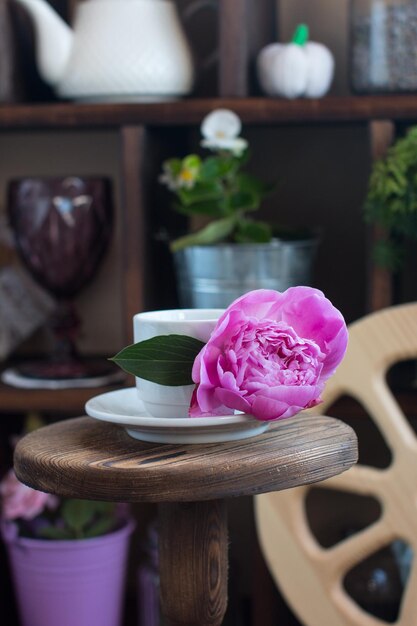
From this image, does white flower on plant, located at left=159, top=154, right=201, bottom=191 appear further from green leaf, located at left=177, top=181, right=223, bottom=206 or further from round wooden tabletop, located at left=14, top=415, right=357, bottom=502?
round wooden tabletop, located at left=14, top=415, right=357, bottom=502

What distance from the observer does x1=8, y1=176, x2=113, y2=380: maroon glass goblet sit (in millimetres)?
1369

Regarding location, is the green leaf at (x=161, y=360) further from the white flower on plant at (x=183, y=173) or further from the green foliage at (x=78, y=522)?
the green foliage at (x=78, y=522)

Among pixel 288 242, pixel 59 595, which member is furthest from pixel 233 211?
pixel 59 595

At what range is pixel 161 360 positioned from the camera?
2.22 ft

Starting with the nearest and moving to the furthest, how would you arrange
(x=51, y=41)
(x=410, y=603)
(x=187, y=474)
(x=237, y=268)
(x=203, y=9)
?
(x=187, y=474), (x=410, y=603), (x=237, y=268), (x=51, y=41), (x=203, y=9)

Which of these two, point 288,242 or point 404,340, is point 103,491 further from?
point 288,242

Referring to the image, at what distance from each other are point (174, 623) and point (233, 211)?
0.68m

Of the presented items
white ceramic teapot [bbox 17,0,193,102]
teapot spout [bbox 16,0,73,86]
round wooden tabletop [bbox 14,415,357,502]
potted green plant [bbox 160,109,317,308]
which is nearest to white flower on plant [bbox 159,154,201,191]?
potted green plant [bbox 160,109,317,308]

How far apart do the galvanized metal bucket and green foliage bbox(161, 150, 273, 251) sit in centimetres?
2

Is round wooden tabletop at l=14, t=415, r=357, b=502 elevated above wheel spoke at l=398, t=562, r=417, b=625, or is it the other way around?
round wooden tabletop at l=14, t=415, r=357, b=502

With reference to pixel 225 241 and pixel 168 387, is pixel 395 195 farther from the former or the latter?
pixel 168 387

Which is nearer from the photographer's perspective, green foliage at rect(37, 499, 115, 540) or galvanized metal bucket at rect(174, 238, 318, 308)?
galvanized metal bucket at rect(174, 238, 318, 308)

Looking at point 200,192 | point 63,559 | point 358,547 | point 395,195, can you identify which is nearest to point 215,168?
point 200,192

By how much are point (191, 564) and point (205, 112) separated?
28.8 inches
